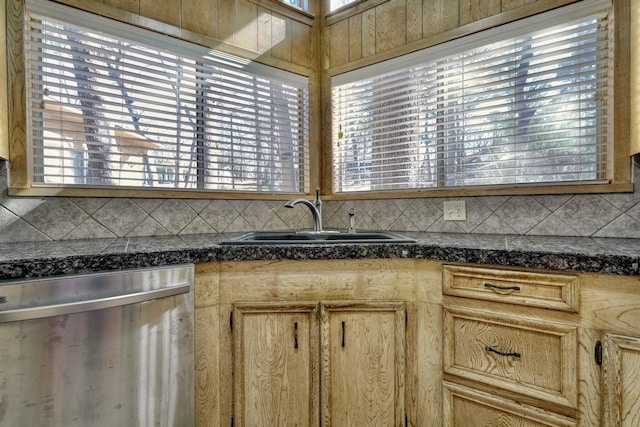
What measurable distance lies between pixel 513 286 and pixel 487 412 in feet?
1.59

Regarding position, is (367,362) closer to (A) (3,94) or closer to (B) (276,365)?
(B) (276,365)

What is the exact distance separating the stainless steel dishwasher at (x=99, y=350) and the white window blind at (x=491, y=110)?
1.45 meters

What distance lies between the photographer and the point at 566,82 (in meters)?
1.67

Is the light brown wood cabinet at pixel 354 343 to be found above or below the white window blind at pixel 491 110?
below

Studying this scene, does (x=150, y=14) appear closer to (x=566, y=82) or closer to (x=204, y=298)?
(x=204, y=298)

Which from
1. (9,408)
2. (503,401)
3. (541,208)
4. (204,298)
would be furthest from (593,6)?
(9,408)

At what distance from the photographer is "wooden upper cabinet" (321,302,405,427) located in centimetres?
150

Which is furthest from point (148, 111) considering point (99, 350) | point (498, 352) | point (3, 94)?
point (498, 352)

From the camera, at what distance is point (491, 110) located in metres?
1.88

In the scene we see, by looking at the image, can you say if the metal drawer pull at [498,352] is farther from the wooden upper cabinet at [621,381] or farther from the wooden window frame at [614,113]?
the wooden window frame at [614,113]

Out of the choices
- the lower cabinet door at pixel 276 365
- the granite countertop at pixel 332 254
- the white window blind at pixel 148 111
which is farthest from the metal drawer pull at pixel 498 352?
the white window blind at pixel 148 111

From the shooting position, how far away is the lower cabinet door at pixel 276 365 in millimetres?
1478

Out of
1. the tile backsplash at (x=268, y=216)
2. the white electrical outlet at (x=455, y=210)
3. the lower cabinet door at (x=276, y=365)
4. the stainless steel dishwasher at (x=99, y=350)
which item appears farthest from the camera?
the white electrical outlet at (x=455, y=210)

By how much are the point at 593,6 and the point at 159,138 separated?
2141 mm
